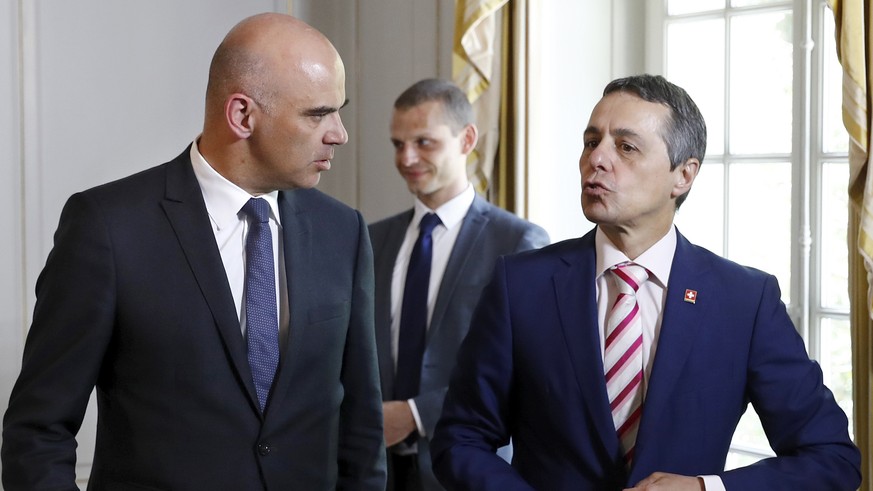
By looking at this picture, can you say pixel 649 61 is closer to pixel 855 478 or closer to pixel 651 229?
pixel 651 229

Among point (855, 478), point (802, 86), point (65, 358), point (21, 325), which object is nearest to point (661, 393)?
point (855, 478)

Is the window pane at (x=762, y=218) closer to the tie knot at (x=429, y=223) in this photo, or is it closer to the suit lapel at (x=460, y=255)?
the suit lapel at (x=460, y=255)

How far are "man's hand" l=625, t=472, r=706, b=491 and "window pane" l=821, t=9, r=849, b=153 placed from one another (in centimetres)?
184

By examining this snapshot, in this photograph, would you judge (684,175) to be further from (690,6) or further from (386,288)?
(690,6)

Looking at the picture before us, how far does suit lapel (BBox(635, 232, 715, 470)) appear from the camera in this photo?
1.79 metres

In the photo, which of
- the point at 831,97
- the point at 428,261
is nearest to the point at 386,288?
the point at 428,261

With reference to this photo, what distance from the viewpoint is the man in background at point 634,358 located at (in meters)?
1.82

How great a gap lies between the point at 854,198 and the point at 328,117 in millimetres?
1508

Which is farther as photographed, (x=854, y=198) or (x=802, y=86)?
(x=802, y=86)

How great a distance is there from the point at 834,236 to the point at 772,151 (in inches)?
15.1

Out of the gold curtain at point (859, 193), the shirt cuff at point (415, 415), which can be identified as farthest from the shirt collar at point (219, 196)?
the gold curtain at point (859, 193)

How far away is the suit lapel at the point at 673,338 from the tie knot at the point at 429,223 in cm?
129

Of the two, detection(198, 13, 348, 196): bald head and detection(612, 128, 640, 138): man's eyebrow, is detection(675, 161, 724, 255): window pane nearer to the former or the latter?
detection(612, 128, 640, 138): man's eyebrow

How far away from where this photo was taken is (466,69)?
12.0 ft
